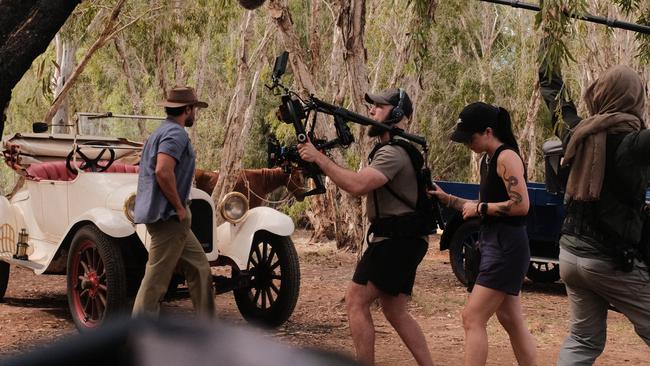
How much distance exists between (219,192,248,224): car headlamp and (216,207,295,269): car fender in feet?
A: 0.21

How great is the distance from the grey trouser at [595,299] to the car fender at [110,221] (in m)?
3.94

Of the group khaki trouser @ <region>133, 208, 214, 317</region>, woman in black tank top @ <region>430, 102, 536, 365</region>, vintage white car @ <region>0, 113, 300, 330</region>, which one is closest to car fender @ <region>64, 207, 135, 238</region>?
vintage white car @ <region>0, 113, 300, 330</region>

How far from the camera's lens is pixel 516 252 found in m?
5.11

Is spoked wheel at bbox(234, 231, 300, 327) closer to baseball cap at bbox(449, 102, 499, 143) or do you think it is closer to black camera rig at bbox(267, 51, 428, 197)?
black camera rig at bbox(267, 51, 428, 197)

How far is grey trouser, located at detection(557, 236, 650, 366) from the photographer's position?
4578 millimetres

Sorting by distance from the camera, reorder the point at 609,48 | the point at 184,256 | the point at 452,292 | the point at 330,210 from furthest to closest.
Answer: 1. the point at 609,48
2. the point at 330,210
3. the point at 452,292
4. the point at 184,256

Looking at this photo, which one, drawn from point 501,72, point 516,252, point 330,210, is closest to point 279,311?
point 516,252

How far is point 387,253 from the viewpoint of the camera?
551 cm

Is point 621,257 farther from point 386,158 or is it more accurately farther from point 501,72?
point 501,72

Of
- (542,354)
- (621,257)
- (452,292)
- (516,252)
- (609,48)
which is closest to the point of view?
(621,257)

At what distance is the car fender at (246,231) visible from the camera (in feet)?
27.5

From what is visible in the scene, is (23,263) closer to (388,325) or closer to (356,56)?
(388,325)

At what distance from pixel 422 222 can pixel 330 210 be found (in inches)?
487

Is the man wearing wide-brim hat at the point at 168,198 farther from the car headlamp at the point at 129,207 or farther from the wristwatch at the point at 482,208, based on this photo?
the wristwatch at the point at 482,208
